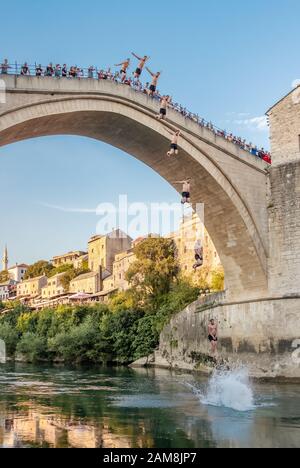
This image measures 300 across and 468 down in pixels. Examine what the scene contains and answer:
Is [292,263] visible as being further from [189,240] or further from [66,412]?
[189,240]

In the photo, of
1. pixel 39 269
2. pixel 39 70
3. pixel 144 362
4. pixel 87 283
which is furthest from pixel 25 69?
pixel 39 269

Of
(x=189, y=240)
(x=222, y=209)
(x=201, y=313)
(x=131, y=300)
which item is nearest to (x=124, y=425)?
(x=222, y=209)

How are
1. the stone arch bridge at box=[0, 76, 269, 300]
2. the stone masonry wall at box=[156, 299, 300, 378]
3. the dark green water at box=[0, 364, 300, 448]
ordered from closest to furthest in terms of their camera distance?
the dark green water at box=[0, 364, 300, 448]
the stone arch bridge at box=[0, 76, 269, 300]
the stone masonry wall at box=[156, 299, 300, 378]

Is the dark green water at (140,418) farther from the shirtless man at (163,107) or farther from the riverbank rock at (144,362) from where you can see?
the riverbank rock at (144,362)

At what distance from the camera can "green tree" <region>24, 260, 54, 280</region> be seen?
91000 mm

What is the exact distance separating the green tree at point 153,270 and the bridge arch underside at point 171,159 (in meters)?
11.3

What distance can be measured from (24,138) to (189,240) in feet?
71.6

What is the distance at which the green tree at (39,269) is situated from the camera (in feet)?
299

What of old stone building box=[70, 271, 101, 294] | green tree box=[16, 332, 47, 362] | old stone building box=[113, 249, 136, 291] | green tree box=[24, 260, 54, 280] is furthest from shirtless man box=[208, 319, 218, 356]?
green tree box=[24, 260, 54, 280]

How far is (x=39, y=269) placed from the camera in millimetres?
92000

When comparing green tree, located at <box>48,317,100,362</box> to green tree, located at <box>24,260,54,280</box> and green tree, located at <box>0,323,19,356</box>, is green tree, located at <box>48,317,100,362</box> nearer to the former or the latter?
green tree, located at <box>0,323,19,356</box>

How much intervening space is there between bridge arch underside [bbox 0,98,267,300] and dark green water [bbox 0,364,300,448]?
13.9 feet

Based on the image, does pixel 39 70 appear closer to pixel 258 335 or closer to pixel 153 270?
pixel 258 335
